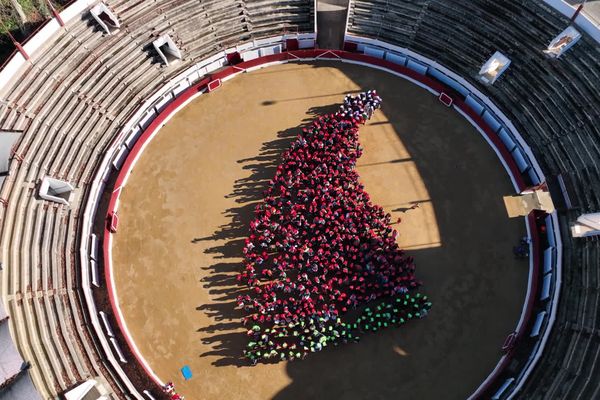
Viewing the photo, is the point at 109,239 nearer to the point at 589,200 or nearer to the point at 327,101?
the point at 327,101

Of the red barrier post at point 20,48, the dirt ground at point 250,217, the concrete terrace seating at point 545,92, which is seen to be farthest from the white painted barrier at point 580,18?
the red barrier post at point 20,48

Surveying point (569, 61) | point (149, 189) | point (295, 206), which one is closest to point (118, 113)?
point (149, 189)

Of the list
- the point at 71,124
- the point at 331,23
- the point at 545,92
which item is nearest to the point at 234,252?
the point at 71,124

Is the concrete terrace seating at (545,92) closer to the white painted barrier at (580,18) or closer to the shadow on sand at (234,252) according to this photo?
the white painted barrier at (580,18)

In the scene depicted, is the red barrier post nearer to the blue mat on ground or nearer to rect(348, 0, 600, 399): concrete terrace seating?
the blue mat on ground

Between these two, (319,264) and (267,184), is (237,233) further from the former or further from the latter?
(319,264)

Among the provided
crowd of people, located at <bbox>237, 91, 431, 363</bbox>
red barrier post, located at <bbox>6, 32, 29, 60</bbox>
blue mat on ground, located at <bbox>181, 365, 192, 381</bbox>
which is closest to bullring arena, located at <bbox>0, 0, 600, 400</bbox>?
blue mat on ground, located at <bbox>181, 365, 192, 381</bbox>
